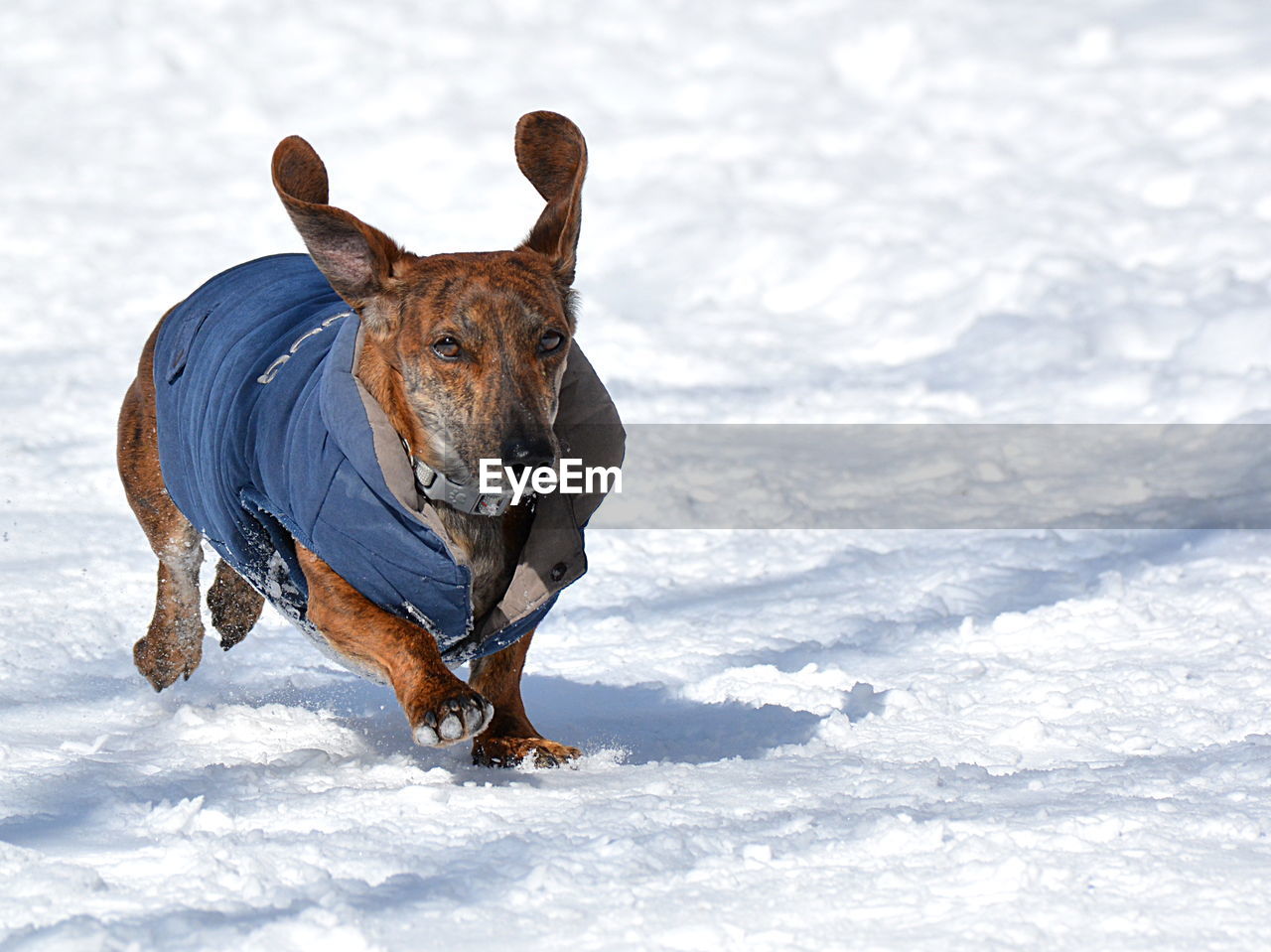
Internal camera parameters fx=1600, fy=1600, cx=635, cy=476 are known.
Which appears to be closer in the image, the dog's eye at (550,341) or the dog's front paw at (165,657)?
the dog's eye at (550,341)

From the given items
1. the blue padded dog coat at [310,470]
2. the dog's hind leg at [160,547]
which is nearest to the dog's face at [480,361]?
the blue padded dog coat at [310,470]

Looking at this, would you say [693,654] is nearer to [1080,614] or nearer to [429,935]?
[1080,614]

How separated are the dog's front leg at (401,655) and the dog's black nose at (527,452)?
1.51ft

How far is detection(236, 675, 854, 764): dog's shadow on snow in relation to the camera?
11.9 feet

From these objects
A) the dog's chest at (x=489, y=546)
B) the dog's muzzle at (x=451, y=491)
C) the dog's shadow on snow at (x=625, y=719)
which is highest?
the dog's muzzle at (x=451, y=491)

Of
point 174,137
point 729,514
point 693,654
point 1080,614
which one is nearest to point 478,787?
point 693,654

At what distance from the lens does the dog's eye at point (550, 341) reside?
3.15 meters

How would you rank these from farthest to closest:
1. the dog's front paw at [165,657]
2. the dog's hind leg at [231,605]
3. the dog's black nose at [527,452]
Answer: the dog's hind leg at [231,605]
the dog's front paw at [165,657]
the dog's black nose at [527,452]

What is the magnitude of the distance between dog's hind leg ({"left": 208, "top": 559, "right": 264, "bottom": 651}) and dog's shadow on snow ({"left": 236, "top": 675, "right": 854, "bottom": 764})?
0.25m

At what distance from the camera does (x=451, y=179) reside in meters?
10.6

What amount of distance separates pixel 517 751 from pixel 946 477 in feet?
10.4

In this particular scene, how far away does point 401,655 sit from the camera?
3.19m

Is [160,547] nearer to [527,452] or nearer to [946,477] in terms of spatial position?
[527,452]

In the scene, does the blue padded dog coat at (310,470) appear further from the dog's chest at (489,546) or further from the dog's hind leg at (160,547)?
the dog's hind leg at (160,547)
